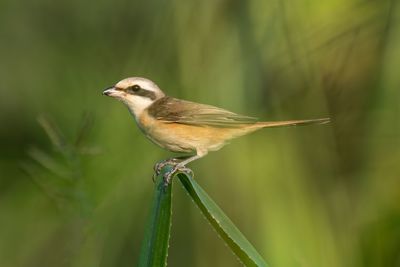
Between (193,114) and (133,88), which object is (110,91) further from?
(193,114)

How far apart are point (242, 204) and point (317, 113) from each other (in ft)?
0.92

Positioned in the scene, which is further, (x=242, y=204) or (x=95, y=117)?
(x=95, y=117)

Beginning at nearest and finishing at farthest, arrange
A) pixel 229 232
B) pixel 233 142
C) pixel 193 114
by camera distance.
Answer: pixel 229 232
pixel 233 142
pixel 193 114

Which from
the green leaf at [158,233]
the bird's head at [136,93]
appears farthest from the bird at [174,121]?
the green leaf at [158,233]

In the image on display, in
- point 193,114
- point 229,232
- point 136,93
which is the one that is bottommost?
point 229,232

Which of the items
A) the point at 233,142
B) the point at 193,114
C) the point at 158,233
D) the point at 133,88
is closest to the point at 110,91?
the point at 133,88

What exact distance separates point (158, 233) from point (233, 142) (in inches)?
26.9

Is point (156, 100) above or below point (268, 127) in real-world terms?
above

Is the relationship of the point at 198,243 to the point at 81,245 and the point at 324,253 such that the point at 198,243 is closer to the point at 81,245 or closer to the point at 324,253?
the point at 81,245

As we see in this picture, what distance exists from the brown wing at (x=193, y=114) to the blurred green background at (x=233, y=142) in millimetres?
51

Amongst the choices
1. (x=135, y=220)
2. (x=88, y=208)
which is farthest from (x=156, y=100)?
(x=88, y=208)

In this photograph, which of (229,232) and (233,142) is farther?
(233,142)

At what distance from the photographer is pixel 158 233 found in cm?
121

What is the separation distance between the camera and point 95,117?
1990 mm
